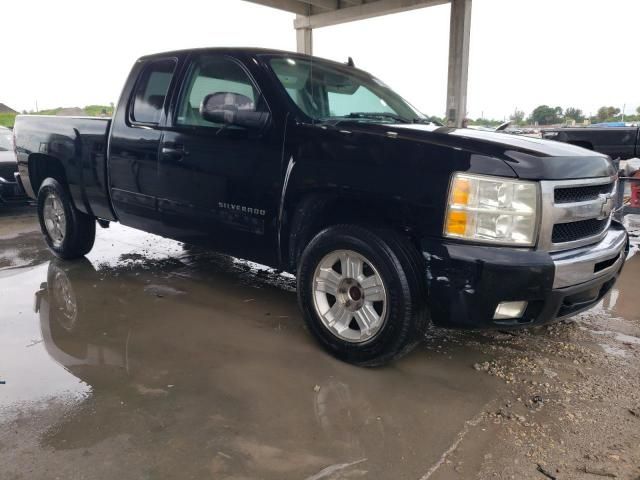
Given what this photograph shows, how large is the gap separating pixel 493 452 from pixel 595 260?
1183mm

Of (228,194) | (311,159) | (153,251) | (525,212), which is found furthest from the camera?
(153,251)

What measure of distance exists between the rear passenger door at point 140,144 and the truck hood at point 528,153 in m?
1.99

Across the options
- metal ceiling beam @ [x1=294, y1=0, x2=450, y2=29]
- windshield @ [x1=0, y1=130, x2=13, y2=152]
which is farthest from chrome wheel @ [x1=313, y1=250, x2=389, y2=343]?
metal ceiling beam @ [x1=294, y1=0, x2=450, y2=29]

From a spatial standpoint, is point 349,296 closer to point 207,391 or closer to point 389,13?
point 207,391

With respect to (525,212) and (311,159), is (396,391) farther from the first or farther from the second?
(311,159)

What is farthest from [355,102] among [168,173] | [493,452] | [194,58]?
[493,452]

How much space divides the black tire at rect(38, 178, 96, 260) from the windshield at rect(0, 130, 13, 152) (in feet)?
13.5

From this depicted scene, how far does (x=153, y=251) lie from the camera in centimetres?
561

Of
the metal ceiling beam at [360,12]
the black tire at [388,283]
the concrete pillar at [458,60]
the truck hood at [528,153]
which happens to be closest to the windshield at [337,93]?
the truck hood at [528,153]

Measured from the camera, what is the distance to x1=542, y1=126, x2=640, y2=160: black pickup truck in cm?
615

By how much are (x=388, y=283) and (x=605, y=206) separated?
1400 mm

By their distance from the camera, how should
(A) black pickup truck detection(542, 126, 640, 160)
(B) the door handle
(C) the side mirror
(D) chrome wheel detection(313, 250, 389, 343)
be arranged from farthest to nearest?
(A) black pickup truck detection(542, 126, 640, 160)
(B) the door handle
(C) the side mirror
(D) chrome wheel detection(313, 250, 389, 343)

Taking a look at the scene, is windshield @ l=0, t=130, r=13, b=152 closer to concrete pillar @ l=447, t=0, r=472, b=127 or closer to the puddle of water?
the puddle of water

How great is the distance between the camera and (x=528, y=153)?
249 centimetres
